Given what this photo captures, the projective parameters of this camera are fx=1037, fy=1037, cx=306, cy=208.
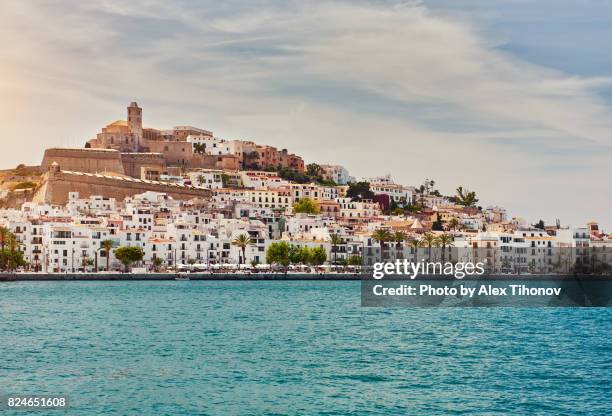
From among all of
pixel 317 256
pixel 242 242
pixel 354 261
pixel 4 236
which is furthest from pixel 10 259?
pixel 354 261

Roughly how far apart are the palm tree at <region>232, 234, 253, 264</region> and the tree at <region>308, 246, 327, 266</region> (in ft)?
16.8

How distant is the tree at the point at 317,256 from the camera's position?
85562 millimetres

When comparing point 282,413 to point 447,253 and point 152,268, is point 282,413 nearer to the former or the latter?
point 152,268

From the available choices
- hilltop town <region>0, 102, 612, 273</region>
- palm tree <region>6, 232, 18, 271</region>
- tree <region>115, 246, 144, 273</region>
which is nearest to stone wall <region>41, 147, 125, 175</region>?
hilltop town <region>0, 102, 612, 273</region>

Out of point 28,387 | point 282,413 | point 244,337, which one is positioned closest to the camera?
point 282,413

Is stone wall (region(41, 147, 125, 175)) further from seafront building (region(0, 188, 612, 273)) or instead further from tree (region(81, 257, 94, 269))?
tree (region(81, 257, 94, 269))

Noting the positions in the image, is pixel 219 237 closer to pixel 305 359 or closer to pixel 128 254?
pixel 128 254

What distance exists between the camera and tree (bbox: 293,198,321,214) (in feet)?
355

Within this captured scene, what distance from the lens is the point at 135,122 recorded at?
121m

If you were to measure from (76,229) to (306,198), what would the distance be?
129 ft

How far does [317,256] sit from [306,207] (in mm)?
22945

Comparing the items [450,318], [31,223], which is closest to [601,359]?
[450,318]

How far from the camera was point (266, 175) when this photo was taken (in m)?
123

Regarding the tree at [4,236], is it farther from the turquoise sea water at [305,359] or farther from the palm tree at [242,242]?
the turquoise sea water at [305,359]
